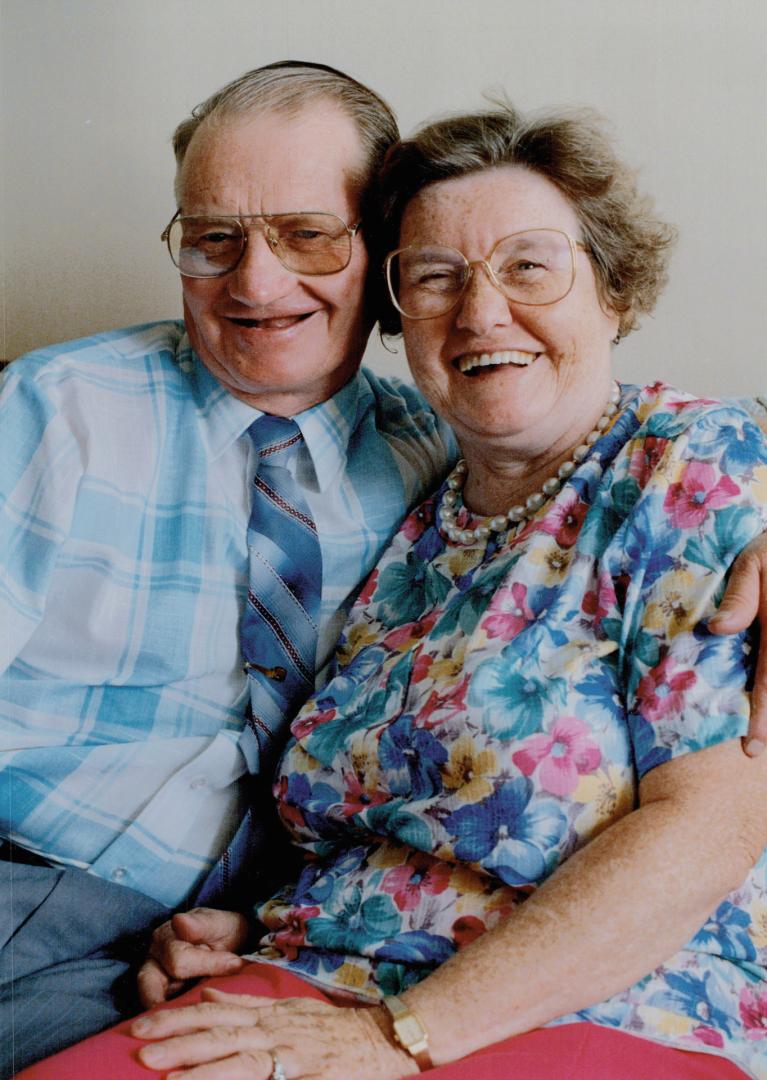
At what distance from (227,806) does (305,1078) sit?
521 mm

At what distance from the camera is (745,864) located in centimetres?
109

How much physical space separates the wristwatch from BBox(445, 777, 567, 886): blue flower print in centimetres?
17

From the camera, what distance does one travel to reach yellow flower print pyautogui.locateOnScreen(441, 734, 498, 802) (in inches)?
45.8

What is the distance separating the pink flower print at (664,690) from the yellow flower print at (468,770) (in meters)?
0.17

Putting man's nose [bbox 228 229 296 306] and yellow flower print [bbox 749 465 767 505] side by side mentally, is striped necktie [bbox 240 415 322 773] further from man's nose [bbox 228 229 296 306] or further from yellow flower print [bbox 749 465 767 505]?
yellow flower print [bbox 749 465 767 505]

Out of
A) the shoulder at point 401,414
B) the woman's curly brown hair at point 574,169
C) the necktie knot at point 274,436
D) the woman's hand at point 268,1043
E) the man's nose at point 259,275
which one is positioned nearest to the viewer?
the woman's hand at point 268,1043

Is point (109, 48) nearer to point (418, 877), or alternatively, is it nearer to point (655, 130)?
point (655, 130)

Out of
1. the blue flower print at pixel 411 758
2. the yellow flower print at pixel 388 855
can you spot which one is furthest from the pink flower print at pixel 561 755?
the yellow flower print at pixel 388 855

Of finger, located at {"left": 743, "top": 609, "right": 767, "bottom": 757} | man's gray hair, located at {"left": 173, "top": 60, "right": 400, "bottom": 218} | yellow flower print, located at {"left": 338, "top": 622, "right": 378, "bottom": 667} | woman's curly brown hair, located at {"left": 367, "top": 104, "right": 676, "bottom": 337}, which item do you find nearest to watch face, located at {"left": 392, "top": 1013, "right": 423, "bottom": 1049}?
finger, located at {"left": 743, "top": 609, "right": 767, "bottom": 757}

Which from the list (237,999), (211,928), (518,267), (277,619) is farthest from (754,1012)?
(518,267)

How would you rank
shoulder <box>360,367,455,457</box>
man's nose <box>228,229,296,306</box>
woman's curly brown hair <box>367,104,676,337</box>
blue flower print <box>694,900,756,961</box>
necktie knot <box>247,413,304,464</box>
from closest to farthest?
blue flower print <box>694,900,756,961</box>
woman's curly brown hair <box>367,104,676,337</box>
man's nose <box>228,229,296,306</box>
necktie knot <box>247,413,304,464</box>
shoulder <box>360,367,455,457</box>

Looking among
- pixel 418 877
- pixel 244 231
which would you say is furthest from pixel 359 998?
pixel 244 231

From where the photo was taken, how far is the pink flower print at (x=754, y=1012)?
113 cm

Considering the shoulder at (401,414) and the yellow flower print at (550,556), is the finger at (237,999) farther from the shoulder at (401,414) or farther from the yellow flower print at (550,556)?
the shoulder at (401,414)
